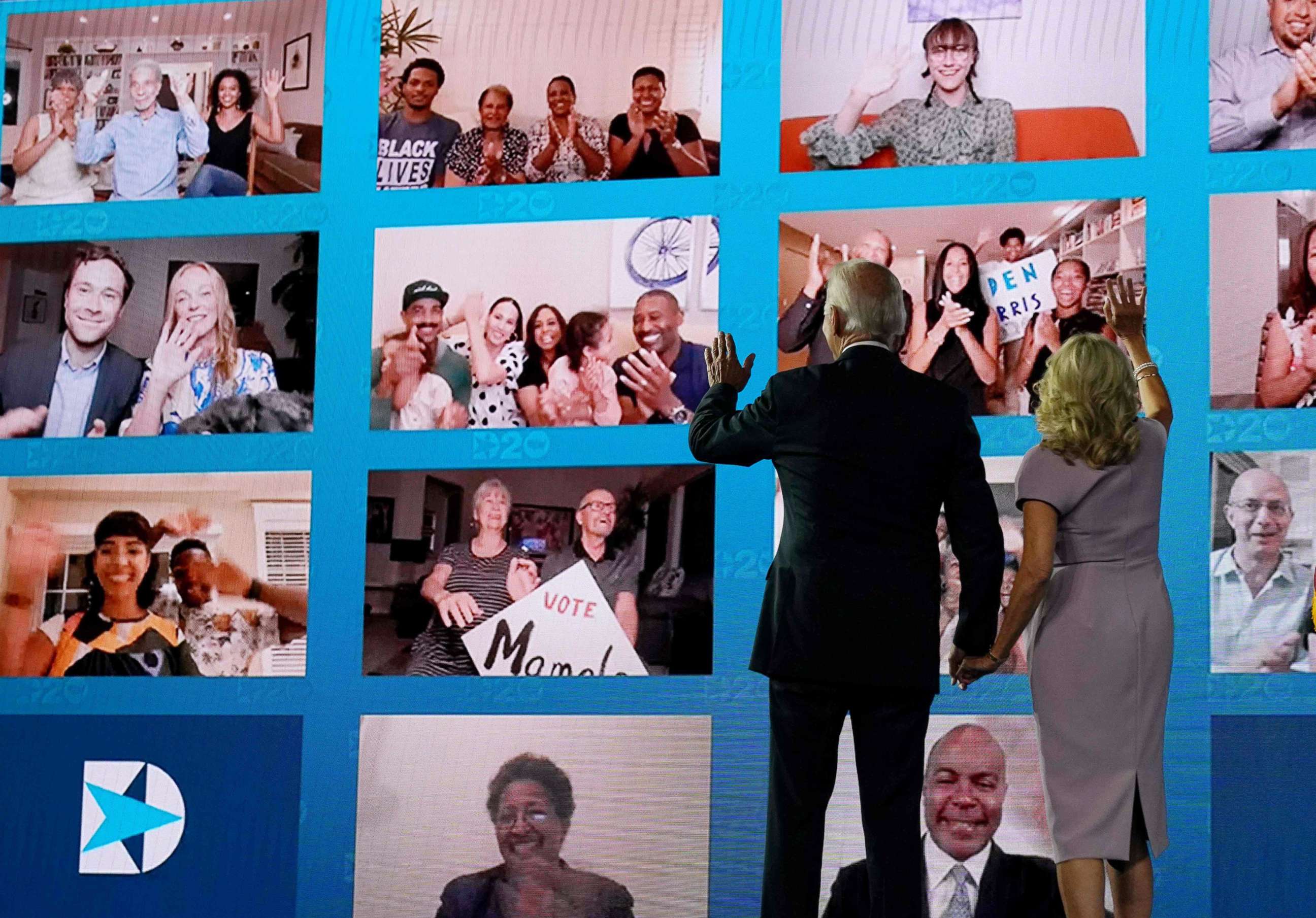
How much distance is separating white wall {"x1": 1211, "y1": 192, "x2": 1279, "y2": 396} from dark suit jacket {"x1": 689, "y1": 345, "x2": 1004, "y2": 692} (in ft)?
4.25

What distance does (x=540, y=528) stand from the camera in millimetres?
4113

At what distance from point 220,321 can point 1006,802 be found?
2.50 metres

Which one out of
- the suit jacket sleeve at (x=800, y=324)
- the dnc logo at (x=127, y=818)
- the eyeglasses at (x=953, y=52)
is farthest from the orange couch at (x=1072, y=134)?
the dnc logo at (x=127, y=818)

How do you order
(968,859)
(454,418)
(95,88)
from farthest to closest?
(95,88)
(454,418)
(968,859)

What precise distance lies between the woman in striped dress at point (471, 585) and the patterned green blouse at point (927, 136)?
4.15ft

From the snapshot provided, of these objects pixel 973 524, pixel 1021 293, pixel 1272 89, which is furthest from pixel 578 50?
pixel 973 524

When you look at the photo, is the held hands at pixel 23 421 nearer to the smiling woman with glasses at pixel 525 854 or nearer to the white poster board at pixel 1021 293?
the smiling woman with glasses at pixel 525 854

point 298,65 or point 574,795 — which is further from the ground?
point 298,65

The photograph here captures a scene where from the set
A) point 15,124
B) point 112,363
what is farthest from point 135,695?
point 15,124

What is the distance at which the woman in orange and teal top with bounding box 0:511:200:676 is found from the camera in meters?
4.27

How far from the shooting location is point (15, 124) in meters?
4.55

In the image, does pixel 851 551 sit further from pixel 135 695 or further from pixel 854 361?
pixel 135 695

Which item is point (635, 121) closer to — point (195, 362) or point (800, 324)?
point (800, 324)

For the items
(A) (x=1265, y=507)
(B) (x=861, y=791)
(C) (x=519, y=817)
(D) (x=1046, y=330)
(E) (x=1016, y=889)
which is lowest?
(E) (x=1016, y=889)
